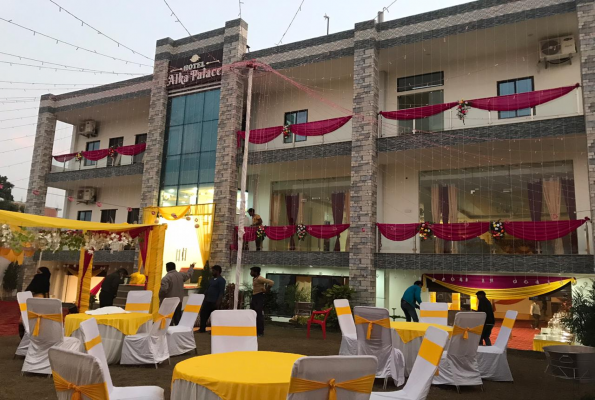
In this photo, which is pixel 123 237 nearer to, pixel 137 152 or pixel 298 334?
pixel 298 334

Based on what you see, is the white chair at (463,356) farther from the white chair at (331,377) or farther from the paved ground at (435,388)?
the white chair at (331,377)

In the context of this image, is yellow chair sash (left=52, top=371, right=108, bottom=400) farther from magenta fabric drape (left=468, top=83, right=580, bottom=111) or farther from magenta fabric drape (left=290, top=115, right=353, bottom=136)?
magenta fabric drape (left=290, top=115, right=353, bottom=136)

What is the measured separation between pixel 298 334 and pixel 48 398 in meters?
7.51

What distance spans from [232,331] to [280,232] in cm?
949

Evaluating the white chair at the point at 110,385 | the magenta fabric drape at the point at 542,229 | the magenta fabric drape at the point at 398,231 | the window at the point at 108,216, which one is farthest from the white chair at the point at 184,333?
the window at the point at 108,216

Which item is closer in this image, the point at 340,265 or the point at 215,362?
the point at 215,362

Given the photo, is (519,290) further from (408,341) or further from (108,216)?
(108,216)

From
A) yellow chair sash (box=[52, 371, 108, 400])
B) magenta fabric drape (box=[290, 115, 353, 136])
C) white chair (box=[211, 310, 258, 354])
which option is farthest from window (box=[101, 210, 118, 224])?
yellow chair sash (box=[52, 371, 108, 400])

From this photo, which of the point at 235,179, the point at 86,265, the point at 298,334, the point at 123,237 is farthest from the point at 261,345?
the point at 235,179

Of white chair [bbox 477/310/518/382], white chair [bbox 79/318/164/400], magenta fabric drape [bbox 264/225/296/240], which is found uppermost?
magenta fabric drape [bbox 264/225/296/240]

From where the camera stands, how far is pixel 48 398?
17.6ft

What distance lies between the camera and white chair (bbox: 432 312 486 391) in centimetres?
623

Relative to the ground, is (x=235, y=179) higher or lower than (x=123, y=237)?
higher

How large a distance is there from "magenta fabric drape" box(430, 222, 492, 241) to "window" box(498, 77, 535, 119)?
3.92 m
